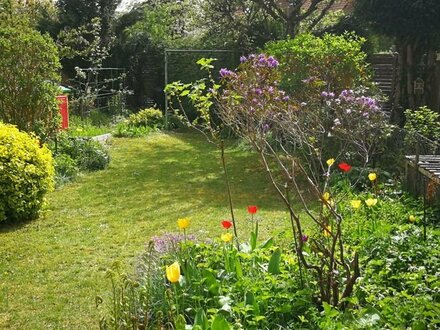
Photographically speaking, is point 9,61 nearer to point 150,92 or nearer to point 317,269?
point 317,269

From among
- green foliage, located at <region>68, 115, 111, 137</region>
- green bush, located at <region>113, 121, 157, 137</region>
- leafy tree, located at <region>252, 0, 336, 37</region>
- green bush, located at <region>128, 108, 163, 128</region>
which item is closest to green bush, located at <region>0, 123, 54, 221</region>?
green foliage, located at <region>68, 115, 111, 137</region>

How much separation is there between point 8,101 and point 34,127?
56 cm

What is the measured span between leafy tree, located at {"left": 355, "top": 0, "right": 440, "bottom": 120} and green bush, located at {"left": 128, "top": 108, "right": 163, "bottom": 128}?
6.38 m

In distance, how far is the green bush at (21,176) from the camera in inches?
241

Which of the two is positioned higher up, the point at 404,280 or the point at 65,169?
the point at 404,280

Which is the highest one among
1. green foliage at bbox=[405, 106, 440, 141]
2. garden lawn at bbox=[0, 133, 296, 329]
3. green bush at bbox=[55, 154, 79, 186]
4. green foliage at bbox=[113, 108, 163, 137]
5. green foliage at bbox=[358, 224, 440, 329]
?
green foliage at bbox=[405, 106, 440, 141]

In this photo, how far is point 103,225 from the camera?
20.8 feet

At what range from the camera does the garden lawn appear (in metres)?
4.24

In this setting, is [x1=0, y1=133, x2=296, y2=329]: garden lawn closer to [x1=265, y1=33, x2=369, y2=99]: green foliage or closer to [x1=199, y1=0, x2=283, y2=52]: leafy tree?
[x1=265, y1=33, x2=369, y2=99]: green foliage

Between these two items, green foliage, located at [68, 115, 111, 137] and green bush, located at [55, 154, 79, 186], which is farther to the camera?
green foliage, located at [68, 115, 111, 137]

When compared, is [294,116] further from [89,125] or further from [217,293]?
[89,125]

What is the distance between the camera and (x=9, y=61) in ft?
27.8

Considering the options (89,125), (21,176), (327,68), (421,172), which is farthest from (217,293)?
(89,125)

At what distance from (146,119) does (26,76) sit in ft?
19.7
